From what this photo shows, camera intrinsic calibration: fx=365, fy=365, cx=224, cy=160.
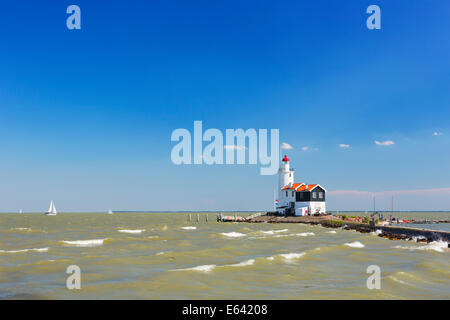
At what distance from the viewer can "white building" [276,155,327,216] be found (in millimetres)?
72438

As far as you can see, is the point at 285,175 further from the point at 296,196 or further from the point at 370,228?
the point at 370,228

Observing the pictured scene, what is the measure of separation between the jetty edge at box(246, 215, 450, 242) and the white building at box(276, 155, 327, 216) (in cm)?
219

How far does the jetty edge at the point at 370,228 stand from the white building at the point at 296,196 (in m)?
2.19

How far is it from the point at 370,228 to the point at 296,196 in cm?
2304

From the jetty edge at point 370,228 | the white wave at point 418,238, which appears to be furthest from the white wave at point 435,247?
the white wave at point 418,238

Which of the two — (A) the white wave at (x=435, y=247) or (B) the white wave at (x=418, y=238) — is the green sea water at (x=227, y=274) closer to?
(A) the white wave at (x=435, y=247)

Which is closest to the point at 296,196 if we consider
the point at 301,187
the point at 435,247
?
the point at 301,187

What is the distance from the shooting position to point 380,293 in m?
15.2

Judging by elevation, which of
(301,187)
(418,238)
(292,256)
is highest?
(301,187)

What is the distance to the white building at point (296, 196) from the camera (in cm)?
7244

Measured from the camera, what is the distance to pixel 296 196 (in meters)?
73.9

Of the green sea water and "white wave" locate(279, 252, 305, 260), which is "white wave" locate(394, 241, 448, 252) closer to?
the green sea water
